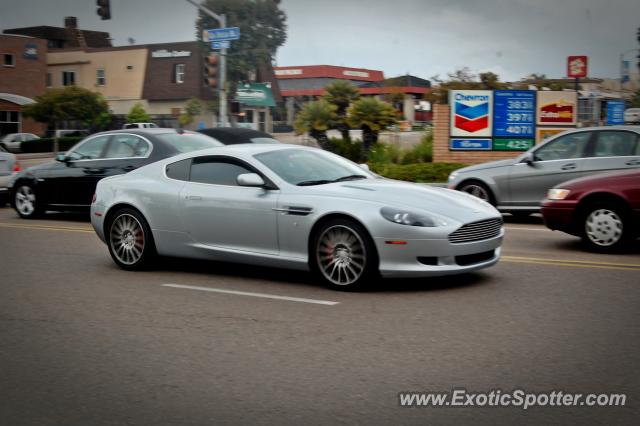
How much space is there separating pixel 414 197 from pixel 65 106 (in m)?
51.6

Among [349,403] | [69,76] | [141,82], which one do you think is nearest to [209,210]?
[349,403]

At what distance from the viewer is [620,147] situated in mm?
12578

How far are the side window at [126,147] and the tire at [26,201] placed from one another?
209 centimetres

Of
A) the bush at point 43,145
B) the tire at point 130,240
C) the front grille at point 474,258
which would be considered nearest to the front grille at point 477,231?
the front grille at point 474,258

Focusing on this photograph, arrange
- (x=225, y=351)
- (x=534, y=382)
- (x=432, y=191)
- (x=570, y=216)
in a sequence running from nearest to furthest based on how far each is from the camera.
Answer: (x=534, y=382), (x=225, y=351), (x=432, y=191), (x=570, y=216)

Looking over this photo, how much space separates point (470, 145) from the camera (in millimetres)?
23031

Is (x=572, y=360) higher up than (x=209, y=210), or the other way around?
(x=209, y=210)

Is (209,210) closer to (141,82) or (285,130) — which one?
(141,82)

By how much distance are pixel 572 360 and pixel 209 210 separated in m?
4.44

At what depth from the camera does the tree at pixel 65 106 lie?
5566 cm

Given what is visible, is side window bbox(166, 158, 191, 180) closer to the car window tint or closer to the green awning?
the car window tint

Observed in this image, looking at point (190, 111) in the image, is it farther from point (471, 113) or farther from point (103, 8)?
point (471, 113)

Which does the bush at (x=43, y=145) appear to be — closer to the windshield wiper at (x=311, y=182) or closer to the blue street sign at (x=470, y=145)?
the blue street sign at (x=470, y=145)

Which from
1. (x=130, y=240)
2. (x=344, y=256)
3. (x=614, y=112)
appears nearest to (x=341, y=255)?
(x=344, y=256)
